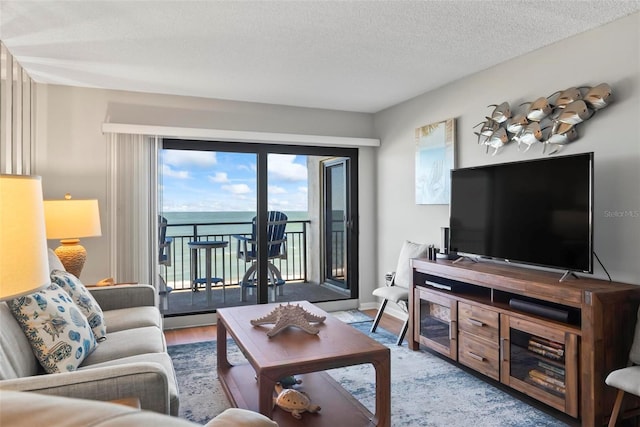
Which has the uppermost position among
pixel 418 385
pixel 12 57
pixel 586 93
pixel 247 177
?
pixel 12 57

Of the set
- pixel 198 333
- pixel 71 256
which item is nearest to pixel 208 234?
pixel 198 333

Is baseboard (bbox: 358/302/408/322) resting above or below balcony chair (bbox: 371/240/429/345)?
below

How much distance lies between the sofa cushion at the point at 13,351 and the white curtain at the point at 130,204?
2.27 metres

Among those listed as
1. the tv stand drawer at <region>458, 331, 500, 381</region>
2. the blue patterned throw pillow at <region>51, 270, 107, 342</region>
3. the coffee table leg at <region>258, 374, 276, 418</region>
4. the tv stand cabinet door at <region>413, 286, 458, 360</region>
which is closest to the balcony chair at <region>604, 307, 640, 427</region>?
the tv stand drawer at <region>458, 331, 500, 381</region>

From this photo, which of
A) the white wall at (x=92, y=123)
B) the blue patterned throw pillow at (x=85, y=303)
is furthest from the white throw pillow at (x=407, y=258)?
the blue patterned throw pillow at (x=85, y=303)

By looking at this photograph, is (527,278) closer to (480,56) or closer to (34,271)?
(480,56)

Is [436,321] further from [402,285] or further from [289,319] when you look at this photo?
[289,319]

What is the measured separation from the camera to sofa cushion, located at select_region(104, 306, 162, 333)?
2.67m

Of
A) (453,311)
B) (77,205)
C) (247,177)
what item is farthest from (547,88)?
(77,205)

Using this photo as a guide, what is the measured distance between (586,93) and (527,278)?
4.09 feet

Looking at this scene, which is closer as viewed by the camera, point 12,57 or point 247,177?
point 12,57

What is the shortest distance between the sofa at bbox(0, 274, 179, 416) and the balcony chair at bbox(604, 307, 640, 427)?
6.77 ft

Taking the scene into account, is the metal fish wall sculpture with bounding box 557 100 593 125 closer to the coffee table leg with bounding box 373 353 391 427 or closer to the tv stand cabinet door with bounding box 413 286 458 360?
the tv stand cabinet door with bounding box 413 286 458 360

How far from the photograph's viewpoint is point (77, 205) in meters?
3.39
